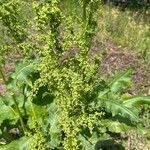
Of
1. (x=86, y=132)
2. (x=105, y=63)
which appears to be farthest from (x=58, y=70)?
(x=105, y=63)

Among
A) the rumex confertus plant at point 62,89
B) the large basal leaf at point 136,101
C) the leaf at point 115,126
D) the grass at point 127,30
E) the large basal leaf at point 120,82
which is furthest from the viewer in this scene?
the grass at point 127,30

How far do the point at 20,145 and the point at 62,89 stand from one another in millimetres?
1525

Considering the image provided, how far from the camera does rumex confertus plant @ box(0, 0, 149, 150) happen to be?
17.4 ft

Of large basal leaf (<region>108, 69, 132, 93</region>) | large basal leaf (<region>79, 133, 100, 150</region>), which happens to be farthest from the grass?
large basal leaf (<region>79, 133, 100, 150</region>)

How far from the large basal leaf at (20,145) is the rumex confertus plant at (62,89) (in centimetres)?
1

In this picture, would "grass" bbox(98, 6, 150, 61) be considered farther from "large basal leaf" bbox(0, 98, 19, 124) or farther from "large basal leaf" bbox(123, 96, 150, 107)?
"large basal leaf" bbox(0, 98, 19, 124)

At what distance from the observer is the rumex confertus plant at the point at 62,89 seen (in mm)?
5301

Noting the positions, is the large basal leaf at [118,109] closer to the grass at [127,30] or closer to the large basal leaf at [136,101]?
the large basal leaf at [136,101]

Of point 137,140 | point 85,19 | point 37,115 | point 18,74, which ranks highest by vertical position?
point 85,19

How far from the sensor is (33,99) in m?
6.83

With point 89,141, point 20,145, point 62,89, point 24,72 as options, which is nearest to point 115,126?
point 89,141

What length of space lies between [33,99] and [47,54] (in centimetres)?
163

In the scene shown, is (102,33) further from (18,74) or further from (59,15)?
(59,15)

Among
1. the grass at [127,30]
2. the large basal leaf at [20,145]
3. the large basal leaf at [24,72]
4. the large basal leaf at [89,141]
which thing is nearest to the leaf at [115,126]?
the large basal leaf at [89,141]
